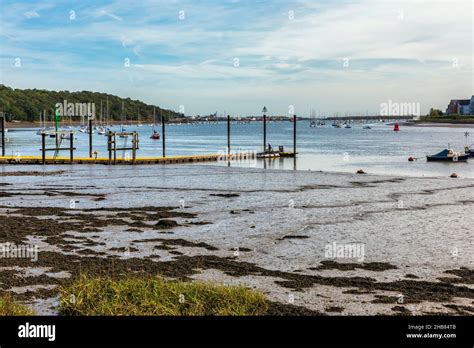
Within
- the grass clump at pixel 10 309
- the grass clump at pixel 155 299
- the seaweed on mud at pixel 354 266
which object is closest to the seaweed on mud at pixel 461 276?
the seaweed on mud at pixel 354 266

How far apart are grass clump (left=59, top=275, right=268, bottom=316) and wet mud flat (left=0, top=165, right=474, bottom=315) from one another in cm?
53

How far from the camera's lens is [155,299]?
1112 centimetres

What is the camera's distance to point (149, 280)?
1231 centimetres

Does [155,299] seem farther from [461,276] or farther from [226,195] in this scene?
[226,195]

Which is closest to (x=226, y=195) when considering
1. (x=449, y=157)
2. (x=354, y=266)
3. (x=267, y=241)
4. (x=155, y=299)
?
(x=267, y=241)

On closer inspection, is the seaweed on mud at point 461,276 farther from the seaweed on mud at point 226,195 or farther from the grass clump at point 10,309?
the seaweed on mud at point 226,195

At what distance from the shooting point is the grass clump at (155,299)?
416 inches

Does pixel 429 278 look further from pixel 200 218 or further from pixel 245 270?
pixel 200 218

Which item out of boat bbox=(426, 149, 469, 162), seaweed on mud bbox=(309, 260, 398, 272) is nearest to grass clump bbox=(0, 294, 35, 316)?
seaweed on mud bbox=(309, 260, 398, 272)

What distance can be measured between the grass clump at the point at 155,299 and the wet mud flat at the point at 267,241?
0.53 meters

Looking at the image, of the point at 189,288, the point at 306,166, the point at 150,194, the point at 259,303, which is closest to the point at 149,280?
the point at 189,288

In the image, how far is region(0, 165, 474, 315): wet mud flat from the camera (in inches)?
500

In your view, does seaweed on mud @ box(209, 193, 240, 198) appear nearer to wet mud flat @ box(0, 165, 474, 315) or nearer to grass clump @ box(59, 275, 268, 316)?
wet mud flat @ box(0, 165, 474, 315)
